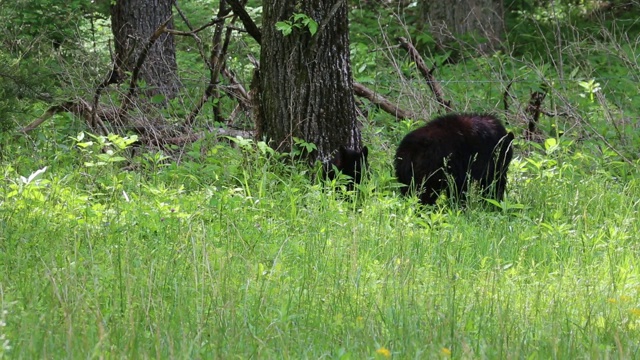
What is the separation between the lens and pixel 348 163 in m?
7.11

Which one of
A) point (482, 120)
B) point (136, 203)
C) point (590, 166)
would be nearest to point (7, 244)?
point (136, 203)

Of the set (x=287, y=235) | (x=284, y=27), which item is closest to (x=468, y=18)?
(x=284, y=27)

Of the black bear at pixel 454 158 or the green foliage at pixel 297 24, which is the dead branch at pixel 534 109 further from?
the green foliage at pixel 297 24

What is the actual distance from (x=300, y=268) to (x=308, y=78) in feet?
8.34

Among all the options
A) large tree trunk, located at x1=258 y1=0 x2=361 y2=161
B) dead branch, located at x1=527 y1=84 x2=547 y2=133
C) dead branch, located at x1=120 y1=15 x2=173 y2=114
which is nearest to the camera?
large tree trunk, located at x1=258 y1=0 x2=361 y2=161

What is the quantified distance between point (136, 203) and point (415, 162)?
84.3 inches

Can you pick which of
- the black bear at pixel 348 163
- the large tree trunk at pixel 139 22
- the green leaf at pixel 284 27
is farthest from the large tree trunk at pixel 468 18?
the green leaf at pixel 284 27

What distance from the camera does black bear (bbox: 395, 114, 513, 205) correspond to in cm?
677

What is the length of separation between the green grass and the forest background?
18 mm

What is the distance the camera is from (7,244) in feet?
16.1

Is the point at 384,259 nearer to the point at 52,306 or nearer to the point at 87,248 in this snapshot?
the point at 87,248

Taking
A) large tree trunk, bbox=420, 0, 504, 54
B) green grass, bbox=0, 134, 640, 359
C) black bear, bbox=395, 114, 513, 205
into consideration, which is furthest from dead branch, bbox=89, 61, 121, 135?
large tree trunk, bbox=420, 0, 504, 54

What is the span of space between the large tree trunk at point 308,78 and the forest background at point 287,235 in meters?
0.04

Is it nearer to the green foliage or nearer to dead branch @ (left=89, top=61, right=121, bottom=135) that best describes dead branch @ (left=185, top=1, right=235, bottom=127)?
dead branch @ (left=89, top=61, right=121, bottom=135)
